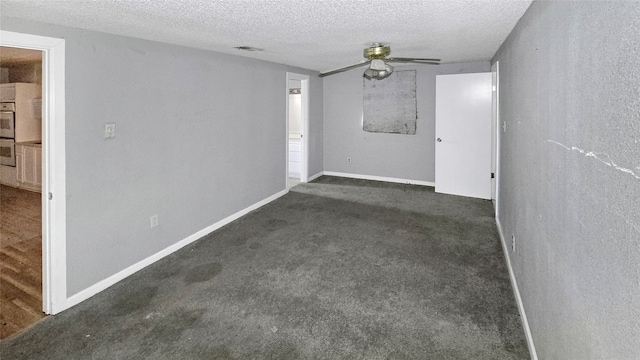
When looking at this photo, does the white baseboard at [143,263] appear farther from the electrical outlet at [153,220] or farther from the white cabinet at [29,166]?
the white cabinet at [29,166]

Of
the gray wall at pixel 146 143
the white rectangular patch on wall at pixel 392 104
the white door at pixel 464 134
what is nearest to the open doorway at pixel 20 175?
the gray wall at pixel 146 143

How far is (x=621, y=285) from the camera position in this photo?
36.0 inches

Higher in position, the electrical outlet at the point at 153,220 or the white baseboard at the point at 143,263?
the electrical outlet at the point at 153,220

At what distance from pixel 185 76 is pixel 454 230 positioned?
332 cm

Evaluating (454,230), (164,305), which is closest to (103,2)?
(164,305)

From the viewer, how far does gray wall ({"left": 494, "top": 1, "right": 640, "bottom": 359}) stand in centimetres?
88

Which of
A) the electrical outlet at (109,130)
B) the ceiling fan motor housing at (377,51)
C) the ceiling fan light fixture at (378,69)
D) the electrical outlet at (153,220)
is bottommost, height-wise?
the electrical outlet at (153,220)

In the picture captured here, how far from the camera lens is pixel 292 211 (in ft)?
16.1

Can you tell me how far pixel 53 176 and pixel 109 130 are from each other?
0.55m

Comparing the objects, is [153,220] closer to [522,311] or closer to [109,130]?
[109,130]

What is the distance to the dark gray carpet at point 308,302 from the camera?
212 cm

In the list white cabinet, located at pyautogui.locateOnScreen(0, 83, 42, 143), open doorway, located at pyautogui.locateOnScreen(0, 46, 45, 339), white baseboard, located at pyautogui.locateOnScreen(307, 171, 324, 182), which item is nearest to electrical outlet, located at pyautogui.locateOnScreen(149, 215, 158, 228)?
open doorway, located at pyautogui.locateOnScreen(0, 46, 45, 339)

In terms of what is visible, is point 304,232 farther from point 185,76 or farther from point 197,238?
point 185,76

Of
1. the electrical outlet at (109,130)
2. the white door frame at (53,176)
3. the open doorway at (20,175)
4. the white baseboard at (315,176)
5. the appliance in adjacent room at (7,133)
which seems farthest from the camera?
the white baseboard at (315,176)
